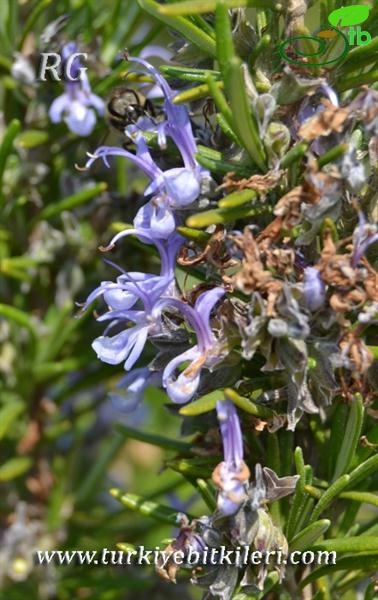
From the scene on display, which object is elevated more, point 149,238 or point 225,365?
point 149,238

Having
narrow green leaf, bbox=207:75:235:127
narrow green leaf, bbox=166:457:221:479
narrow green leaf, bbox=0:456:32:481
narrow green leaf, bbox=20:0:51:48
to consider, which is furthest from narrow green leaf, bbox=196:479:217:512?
narrow green leaf, bbox=20:0:51:48

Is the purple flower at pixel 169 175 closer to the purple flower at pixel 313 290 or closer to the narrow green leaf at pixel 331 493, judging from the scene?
the purple flower at pixel 313 290

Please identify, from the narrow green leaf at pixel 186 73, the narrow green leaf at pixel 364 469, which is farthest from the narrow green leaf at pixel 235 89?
the narrow green leaf at pixel 364 469

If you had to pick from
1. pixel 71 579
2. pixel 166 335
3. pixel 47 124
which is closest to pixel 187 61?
pixel 166 335

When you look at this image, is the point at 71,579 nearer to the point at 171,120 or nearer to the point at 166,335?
the point at 166,335

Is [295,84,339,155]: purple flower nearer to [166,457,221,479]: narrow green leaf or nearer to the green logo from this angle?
the green logo

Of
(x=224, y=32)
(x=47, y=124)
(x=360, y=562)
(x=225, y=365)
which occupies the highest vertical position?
(x=224, y=32)
